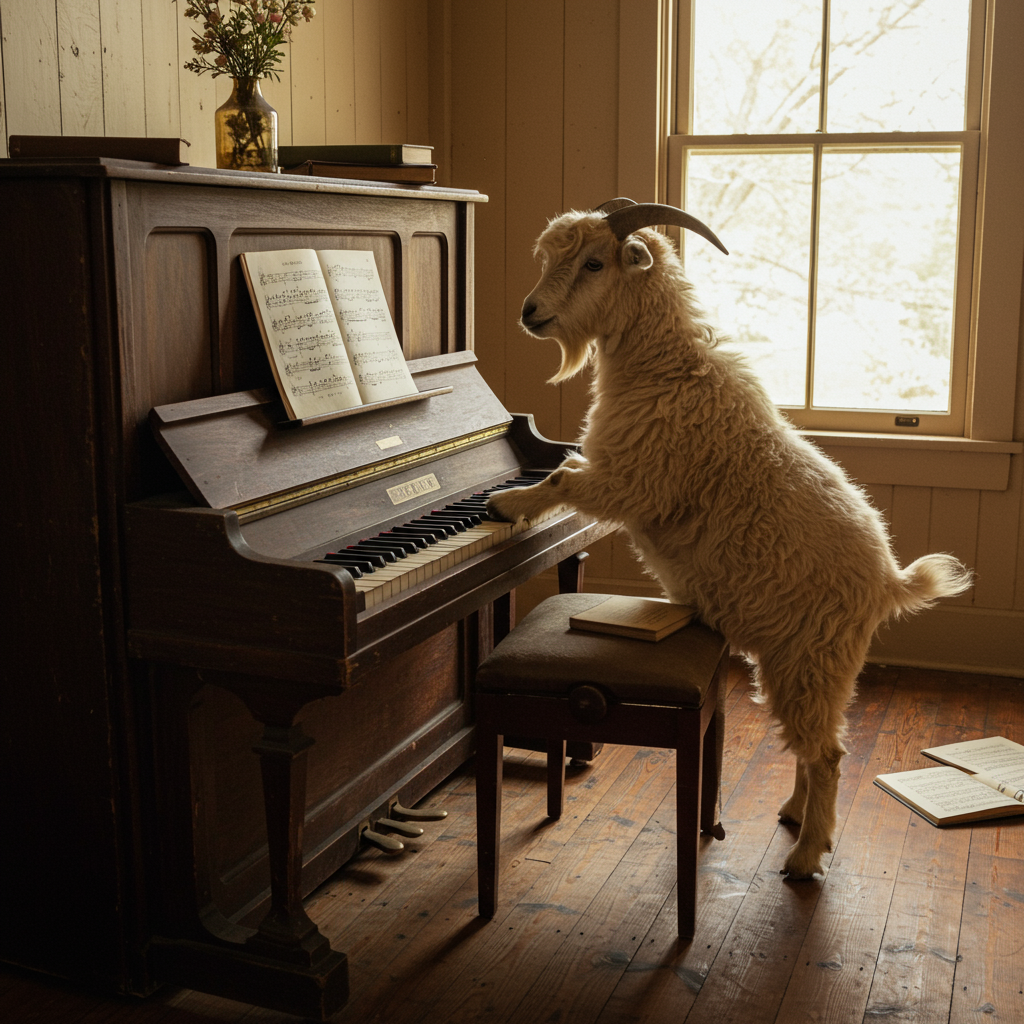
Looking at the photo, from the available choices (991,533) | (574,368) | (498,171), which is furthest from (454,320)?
(991,533)

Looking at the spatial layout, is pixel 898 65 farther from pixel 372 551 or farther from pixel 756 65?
pixel 372 551

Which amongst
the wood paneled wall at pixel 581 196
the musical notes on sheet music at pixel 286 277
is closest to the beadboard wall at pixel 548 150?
the wood paneled wall at pixel 581 196

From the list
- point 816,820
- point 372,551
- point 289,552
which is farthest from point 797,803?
point 289,552

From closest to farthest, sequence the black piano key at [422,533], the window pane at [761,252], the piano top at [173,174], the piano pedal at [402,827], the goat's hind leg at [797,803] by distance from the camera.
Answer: the piano top at [173,174], the black piano key at [422,533], the piano pedal at [402,827], the goat's hind leg at [797,803], the window pane at [761,252]

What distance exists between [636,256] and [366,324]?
60 centimetres

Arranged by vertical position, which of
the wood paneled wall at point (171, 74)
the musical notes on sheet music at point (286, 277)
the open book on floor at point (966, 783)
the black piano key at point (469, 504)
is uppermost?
the wood paneled wall at point (171, 74)

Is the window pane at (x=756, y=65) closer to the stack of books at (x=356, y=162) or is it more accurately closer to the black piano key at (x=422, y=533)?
the stack of books at (x=356, y=162)

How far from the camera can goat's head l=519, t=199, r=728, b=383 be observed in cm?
249

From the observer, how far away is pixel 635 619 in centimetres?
241

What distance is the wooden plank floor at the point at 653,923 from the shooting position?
2.10 metres

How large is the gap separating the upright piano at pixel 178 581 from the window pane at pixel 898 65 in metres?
2.26

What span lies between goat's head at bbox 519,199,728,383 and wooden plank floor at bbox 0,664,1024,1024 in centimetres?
120

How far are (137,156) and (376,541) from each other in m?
0.81

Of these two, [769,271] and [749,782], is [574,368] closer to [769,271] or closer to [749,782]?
[749,782]
